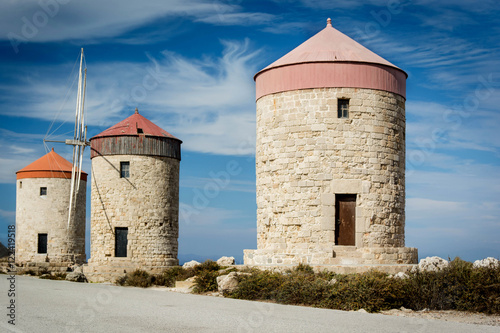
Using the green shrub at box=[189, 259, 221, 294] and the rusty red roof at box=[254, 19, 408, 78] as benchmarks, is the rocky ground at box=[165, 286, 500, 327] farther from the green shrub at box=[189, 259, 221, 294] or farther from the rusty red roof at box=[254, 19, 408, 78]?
the rusty red roof at box=[254, 19, 408, 78]

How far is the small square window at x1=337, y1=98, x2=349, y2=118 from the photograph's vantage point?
16906mm

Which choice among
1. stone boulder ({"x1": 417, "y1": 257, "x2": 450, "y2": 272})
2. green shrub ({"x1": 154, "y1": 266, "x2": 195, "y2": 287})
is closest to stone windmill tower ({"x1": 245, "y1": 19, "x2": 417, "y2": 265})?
stone boulder ({"x1": 417, "y1": 257, "x2": 450, "y2": 272})

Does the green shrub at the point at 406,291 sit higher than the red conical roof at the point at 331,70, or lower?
lower

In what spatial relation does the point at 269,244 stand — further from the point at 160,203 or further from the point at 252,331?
the point at 160,203

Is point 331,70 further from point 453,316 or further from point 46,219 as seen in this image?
point 46,219

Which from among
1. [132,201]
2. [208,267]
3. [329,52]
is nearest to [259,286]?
[208,267]

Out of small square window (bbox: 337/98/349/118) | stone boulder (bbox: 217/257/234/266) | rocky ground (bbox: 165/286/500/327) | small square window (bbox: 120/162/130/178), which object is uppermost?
small square window (bbox: 337/98/349/118)

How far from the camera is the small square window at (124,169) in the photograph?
28.2 metres

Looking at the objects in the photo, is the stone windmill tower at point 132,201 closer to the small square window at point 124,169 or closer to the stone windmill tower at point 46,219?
the small square window at point 124,169

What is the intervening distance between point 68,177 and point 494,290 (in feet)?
96.2

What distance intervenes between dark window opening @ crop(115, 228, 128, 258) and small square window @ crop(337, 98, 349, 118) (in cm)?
1482

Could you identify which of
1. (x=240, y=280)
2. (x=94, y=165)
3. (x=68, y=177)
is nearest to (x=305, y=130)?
(x=240, y=280)

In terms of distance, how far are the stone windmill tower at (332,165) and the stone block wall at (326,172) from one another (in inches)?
1.1

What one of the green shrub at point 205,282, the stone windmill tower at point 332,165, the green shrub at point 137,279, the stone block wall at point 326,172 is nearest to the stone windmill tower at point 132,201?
the green shrub at point 137,279
